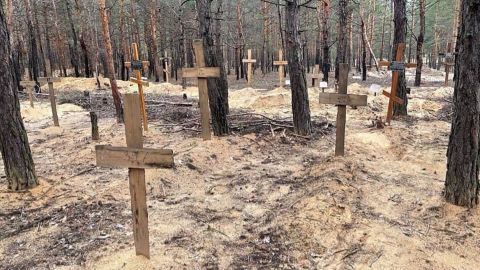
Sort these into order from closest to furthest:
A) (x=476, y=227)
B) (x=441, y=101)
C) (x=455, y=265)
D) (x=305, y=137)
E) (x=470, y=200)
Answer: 1. (x=455, y=265)
2. (x=476, y=227)
3. (x=470, y=200)
4. (x=305, y=137)
5. (x=441, y=101)

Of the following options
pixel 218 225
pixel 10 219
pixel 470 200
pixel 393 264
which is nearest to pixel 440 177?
pixel 470 200

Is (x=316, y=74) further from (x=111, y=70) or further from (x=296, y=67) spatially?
(x=111, y=70)

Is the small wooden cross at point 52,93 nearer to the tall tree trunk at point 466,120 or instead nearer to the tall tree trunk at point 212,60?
the tall tree trunk at point 212,60

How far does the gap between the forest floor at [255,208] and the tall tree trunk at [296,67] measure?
51 cm

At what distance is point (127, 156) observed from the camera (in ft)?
Answer: 11.4

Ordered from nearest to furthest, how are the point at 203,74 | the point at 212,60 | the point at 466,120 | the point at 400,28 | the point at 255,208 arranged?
the point at 466,120
the point at 255,208
the point at 203,74
the point at 212,60
the point at 400,28

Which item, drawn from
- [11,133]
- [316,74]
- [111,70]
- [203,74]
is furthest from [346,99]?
[316,74]

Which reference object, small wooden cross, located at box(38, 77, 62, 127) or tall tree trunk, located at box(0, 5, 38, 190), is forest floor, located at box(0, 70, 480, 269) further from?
small wooden cross, located at box(38, 77, 62, 127)

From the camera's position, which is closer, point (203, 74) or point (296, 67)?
point (203, 74)

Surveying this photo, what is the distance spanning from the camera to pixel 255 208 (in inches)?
213

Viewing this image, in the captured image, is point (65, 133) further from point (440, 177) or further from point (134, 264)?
point (440, 177)

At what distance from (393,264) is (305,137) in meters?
5.32

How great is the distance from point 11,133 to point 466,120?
618 cm

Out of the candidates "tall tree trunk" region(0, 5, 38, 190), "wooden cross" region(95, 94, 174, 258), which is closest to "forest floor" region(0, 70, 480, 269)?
"tall tree trunk" region(0, 5, 38, 190)
